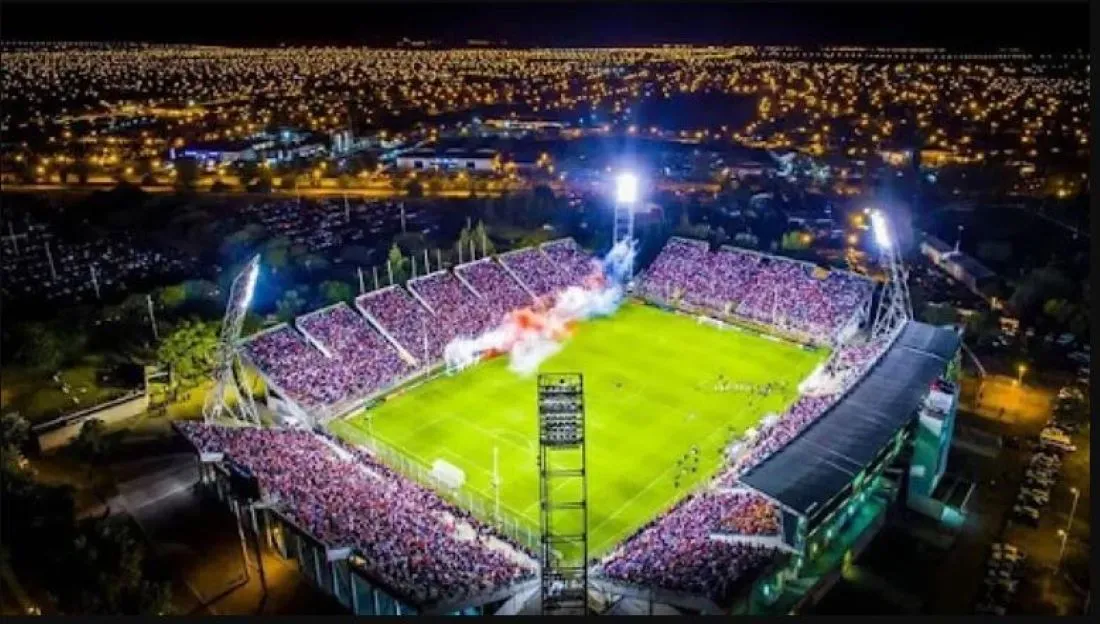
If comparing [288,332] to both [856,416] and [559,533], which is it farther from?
[856,416]

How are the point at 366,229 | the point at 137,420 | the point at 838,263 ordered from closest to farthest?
1. the point at 137,420
2. the point at 838,263
3. the point at 366,229

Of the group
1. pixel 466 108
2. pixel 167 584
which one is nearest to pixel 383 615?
pixel 167 584

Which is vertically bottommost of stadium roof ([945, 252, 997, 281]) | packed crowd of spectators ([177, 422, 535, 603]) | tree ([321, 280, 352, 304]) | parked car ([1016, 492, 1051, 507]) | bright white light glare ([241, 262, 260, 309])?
parked car ([1016, 492, 1051, 507])

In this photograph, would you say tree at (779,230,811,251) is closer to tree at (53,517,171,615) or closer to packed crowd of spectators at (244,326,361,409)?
packed crowd of spectators at (244,326,361,409)

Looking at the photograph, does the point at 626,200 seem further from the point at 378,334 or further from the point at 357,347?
the point at 357,347

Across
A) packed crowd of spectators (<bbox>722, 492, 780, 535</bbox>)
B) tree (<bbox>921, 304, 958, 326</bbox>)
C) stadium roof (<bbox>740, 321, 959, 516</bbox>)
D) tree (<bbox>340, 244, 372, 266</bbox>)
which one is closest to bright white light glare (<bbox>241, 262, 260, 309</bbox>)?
packed crowd of spectators (<bbox>722, 492, 780, 535</bbox>)

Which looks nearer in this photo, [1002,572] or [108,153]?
[1002,572]
